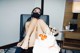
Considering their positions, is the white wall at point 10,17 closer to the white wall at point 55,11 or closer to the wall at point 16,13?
the wall at point 16,13

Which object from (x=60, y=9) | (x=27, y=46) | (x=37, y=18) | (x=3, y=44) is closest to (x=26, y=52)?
(x=27, y=46)

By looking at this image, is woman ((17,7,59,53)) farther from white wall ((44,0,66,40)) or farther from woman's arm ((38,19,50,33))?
white wall ((44,0,66,40))

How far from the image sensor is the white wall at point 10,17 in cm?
264

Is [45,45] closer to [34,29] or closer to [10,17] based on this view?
[34,29]

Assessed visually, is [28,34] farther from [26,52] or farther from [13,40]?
[13,40]

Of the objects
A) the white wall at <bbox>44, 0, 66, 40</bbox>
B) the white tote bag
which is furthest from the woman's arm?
the white wall at <bbox>44, 0, 66, 40</bbox>

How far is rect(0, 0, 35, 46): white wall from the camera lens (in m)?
2.64

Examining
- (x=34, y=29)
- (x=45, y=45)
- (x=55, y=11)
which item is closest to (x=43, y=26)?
(x=34, y=29)

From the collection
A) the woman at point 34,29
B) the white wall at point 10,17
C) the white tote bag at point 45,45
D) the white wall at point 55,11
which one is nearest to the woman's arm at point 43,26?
the woman at point 34,29

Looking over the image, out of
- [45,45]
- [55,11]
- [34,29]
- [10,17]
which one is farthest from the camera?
[55,11]

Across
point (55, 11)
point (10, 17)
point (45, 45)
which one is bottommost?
point (45, 45)

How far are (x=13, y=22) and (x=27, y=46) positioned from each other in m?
1.03

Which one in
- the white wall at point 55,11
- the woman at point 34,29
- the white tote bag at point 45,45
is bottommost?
the white tote bag at point 45,45

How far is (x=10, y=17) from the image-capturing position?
2748mm
